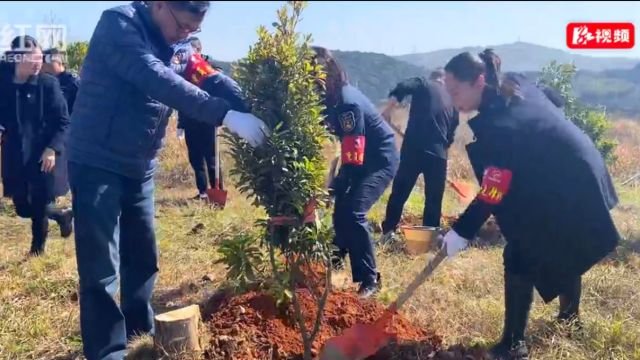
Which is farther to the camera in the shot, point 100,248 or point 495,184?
point 495,184

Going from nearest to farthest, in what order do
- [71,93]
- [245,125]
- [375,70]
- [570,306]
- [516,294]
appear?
1. [245,125]
2. [516,294]
3. [570,306]
4. [71,93]
5. [375,70]

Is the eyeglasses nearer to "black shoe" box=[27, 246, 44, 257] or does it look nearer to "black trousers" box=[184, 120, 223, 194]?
"black shoe" box=[27, 246, 44, 257]

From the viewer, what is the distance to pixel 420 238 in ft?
17.4

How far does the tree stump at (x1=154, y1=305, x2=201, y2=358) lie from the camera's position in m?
3.03

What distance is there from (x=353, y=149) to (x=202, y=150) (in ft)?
12.6

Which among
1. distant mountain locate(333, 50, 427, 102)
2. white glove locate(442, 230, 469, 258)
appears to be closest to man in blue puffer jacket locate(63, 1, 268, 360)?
white glove locate(442, 230, 469, 258)

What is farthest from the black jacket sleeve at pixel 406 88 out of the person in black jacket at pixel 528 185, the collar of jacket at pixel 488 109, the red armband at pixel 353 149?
the collar of jacket at pixel 488 109

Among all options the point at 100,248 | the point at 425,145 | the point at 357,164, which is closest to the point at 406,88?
the point at 425,145

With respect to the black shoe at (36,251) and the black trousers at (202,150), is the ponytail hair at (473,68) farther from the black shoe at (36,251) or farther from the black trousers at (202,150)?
the black trousers at (202,150)

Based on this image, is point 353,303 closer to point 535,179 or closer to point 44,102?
point 535,179

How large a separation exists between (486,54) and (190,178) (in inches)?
286

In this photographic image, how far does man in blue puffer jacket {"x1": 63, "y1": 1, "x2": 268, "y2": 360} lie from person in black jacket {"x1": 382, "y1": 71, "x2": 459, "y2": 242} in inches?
124

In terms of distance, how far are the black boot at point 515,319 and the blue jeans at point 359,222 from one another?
103cm

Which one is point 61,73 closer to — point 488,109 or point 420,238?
point 420,238
